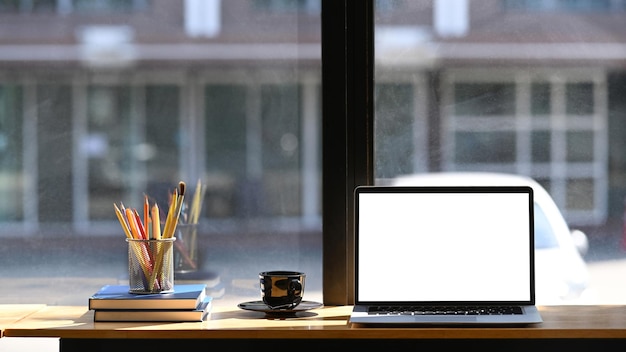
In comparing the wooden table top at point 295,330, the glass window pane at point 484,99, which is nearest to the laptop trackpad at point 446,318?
the wooden table top at point 295,330

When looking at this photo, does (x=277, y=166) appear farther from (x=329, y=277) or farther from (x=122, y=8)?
(x=122, y=8)

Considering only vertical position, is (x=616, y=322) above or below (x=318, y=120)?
below

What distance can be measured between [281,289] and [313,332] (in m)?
0.22

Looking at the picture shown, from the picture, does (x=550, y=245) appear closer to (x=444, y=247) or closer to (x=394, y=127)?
(x=444, y=247)

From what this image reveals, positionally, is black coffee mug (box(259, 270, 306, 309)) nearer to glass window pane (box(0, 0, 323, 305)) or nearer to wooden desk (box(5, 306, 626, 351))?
wooden desk (box(5, 306, 626, 351))

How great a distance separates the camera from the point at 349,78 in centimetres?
220

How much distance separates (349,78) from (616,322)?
86 centimetres

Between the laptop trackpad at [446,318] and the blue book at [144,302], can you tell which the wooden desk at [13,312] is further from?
the laptop trackpad at [446,318]

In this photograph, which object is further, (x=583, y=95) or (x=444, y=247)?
(x=583, y=95)

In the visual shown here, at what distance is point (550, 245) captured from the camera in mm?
2158

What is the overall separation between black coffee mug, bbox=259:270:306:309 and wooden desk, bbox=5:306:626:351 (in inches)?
1.7

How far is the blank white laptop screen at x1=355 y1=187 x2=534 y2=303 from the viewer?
6.49 feet

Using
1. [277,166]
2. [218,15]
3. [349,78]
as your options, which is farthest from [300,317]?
[218,15]

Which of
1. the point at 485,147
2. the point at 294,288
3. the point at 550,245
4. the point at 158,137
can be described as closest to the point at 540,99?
the point at 485,147
